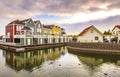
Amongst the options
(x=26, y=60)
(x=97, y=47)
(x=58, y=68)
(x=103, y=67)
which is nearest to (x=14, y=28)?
(x=26, y=60)

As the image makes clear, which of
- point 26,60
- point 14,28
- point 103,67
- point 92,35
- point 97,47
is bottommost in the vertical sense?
point 103,67

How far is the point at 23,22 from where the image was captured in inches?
2285

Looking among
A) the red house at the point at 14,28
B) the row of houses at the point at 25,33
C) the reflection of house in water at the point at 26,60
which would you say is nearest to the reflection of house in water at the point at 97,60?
the reflection of house in water at the point at 26,60

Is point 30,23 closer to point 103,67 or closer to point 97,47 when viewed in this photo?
point 97,47

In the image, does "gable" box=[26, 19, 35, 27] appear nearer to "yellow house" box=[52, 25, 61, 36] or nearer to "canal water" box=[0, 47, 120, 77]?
"yellow house" box=[52, 25, 61, 36]

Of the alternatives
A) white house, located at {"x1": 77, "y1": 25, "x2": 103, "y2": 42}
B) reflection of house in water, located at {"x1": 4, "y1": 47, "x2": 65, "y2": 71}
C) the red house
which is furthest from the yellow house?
reflection of house in water, located at {"x1": 4, "y1": 47, "x2": 65, "y2": 71}

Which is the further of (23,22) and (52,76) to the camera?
(23,22)

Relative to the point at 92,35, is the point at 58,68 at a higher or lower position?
lower

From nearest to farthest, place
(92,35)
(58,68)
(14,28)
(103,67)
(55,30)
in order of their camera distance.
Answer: (58,68) → (103,67) → (92,35) → (14,28) → (55,30)

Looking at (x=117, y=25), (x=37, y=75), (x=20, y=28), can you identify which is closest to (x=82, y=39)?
(x=117, y=25)

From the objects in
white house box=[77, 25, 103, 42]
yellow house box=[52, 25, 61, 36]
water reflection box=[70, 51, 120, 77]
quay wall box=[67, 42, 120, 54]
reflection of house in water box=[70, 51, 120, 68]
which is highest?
yellow house box=[52, 25, 61, 36]

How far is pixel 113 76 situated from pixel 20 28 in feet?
137

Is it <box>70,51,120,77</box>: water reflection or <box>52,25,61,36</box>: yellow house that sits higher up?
<box>52,25,61,36</box>: yellow house

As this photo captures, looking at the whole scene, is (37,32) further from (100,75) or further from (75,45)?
(100,75)
